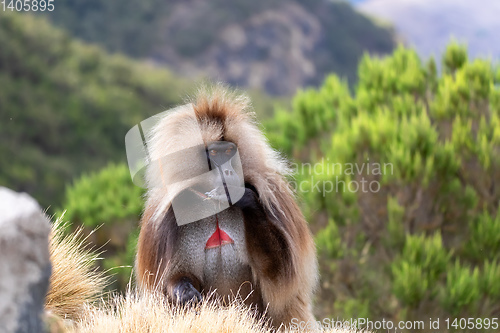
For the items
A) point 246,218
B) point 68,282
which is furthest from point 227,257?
point 68,282

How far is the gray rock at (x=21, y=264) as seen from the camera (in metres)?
2.14

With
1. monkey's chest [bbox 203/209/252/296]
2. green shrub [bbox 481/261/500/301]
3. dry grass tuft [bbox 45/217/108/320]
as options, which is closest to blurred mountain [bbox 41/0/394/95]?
green shrub [bbox 481/261/500/301]

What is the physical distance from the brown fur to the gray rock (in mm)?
965

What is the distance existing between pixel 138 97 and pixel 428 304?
28540 millimetres

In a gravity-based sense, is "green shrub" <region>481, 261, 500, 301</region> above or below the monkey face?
below

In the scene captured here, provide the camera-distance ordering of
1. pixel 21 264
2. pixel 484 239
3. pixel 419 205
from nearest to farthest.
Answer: pixel 21 264 < pixel 484 239 < pixel 419 205

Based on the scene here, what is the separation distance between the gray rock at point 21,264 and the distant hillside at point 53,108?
1926 centimetres

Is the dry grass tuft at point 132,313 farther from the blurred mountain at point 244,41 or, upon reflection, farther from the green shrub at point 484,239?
the blurred mountain at point 244,41

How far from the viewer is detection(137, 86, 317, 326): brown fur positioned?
313 cm

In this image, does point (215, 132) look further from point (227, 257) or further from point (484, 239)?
point (484, 239)

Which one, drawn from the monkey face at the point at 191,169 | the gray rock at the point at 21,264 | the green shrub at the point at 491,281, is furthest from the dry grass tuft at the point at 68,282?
the green shrub at the point at 491,281

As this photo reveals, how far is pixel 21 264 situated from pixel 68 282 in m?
1.38

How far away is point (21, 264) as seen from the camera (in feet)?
7.17

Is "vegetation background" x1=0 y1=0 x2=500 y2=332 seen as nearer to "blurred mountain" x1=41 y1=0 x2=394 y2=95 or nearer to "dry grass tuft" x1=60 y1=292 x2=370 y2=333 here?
"dry grass tuft" x1=60 y1=292 x2=370 y2=333
